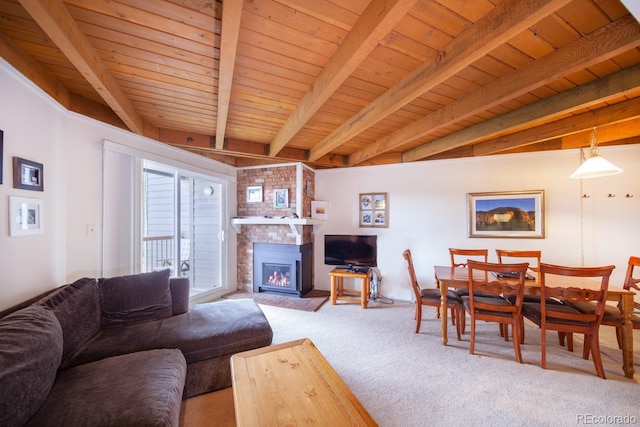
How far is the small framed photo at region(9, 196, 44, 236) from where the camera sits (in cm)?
176

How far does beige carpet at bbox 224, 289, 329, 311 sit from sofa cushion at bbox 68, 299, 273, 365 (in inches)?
61.3

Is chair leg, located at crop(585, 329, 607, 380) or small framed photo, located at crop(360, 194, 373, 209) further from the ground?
small framed photo, located at crop(360, 194, 373, 209)

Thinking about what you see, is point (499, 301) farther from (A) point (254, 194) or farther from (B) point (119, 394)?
(A) point (254, 194)

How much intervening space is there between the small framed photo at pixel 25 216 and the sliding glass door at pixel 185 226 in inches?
65.7

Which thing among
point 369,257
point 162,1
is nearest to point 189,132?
point 162,1

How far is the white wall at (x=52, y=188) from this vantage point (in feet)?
5.70

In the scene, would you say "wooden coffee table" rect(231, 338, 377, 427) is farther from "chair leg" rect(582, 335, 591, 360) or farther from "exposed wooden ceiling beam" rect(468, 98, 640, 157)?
"exposed wooden ceiling beam" rect(468, 98, 640, 157)

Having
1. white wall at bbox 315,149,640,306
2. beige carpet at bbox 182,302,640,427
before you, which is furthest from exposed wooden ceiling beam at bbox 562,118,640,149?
beige carpet at bbox 182,302,640,427

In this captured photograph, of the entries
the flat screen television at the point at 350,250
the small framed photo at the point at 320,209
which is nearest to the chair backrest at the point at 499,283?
the flat screen television at the point at 350,250

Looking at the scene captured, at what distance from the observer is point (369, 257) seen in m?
4.28

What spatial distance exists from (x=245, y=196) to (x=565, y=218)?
5139 millimetres

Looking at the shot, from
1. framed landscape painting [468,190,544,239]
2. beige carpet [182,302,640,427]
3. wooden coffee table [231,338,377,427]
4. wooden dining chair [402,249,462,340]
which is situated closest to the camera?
wooden coffee table [231,338,377,427]

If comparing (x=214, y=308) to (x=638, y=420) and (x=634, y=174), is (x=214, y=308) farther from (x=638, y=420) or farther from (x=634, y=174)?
(x=634, y=174)

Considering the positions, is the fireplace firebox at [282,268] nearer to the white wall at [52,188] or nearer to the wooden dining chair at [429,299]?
the wooden dining chair at [429,299]
